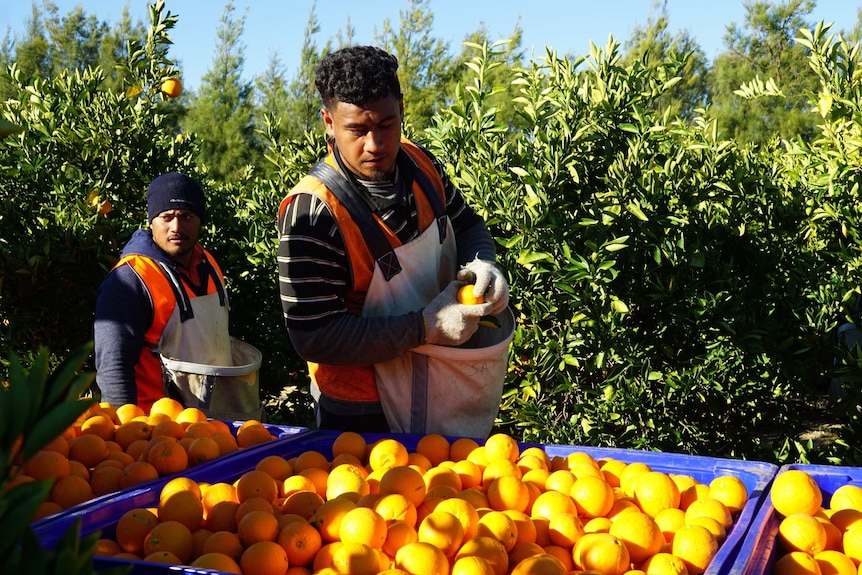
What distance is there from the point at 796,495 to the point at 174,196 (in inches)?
98.9

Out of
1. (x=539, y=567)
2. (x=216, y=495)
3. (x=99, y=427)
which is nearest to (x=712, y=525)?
(x=539, y=567)

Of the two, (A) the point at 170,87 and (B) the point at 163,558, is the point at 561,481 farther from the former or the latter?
(A) the point at 170,87

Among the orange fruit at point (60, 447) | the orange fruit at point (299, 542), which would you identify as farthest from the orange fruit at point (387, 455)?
the orange fruit at point (60, 447)

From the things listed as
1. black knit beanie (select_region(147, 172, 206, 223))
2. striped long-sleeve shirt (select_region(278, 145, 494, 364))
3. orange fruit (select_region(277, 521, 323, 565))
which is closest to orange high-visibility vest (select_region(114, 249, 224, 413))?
black knit beanie (select_region(147, 172, 206, 223))

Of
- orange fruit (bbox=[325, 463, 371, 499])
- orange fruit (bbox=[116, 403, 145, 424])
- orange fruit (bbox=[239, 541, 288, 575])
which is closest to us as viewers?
orange fruit (bbox=[239, 541, 288, 575])

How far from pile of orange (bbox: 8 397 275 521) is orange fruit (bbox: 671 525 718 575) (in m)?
1.15

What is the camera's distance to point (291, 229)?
2205mm

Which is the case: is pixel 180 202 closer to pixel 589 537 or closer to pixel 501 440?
pixel 501 440

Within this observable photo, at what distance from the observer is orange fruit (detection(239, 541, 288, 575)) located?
145 centimetres

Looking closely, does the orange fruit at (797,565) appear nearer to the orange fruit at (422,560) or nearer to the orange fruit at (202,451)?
the orange fruit at (422,560)

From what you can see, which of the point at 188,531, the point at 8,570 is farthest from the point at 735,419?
the point at 8,570

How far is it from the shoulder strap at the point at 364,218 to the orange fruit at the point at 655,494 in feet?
3.01

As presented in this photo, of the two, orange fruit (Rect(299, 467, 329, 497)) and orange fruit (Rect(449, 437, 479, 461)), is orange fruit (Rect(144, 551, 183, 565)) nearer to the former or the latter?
orange fruit (Rect(299, 467, 329, 497))

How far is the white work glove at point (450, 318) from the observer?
7.20 ft
